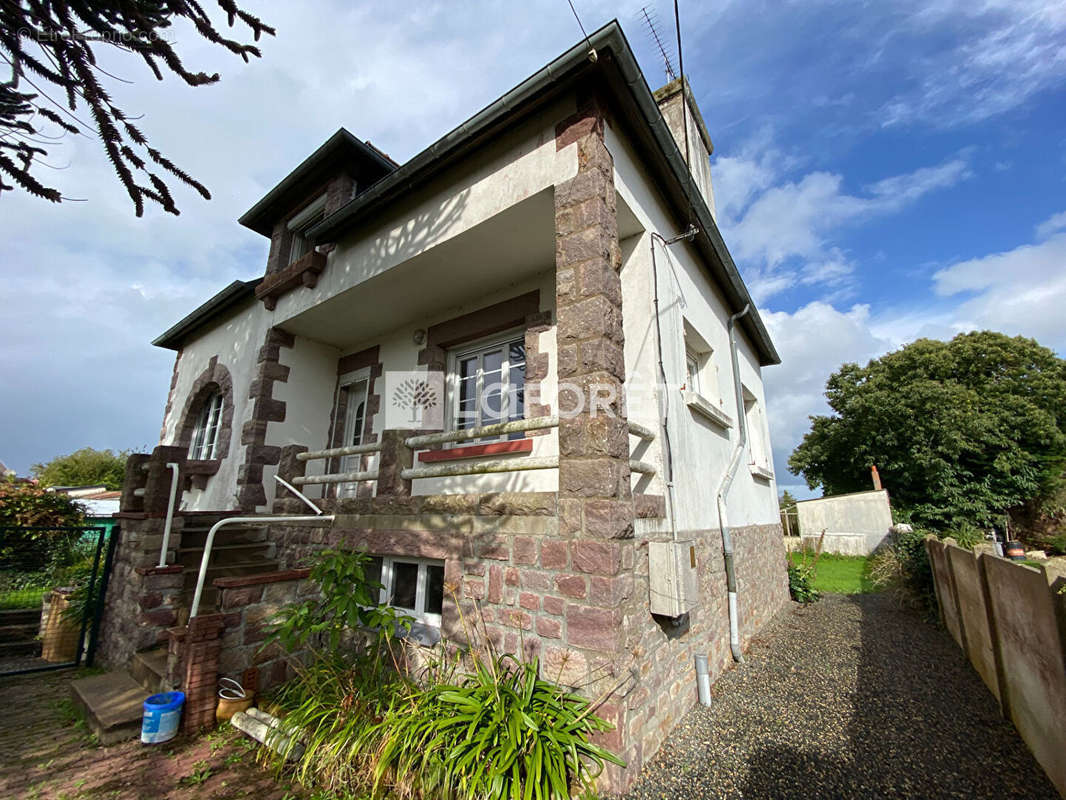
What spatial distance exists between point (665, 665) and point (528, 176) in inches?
164

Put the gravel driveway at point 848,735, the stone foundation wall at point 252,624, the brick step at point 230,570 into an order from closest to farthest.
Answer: the gravel driveway at point 848,735
the stone foundation wall at point 252,624
the brick step at point 230,570

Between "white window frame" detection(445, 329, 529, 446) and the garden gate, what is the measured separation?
4.08 meters

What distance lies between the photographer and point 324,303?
5.73 meters

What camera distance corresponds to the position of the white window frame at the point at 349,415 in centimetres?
650

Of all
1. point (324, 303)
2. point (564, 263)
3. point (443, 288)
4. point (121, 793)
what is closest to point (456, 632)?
point (121, 793)

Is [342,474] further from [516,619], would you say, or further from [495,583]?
[516,619]

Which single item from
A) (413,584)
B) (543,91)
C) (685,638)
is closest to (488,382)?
(413,584)

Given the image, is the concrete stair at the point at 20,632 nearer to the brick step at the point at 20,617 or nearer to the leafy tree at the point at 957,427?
the brick step at the point at 20,617

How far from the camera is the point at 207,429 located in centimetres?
774

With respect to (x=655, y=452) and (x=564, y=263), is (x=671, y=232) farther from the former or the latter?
(x=655, y=452)

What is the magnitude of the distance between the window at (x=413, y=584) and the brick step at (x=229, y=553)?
1.63 meters

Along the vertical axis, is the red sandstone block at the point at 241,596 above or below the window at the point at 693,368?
below

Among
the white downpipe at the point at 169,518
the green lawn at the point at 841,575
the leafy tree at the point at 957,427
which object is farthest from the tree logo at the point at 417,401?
the leafy tree at the point at 957,427

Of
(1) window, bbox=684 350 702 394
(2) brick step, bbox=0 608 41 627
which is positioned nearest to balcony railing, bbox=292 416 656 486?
(1) window, bbox=684 350 702 394
